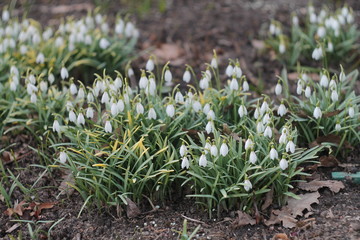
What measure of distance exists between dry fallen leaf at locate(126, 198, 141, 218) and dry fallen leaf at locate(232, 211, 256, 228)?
0.72 meters

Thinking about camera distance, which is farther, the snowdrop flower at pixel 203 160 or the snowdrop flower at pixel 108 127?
the snowdrop flower at pixel 108 127

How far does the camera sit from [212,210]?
407 centimetres

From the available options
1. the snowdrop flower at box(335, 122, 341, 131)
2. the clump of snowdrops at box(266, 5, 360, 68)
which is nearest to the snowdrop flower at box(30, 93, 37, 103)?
the snowdrop flower at box(335, 122, 341, 131)

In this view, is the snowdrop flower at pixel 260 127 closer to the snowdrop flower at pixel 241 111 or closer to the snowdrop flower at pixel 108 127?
the snowdrop flower at pixel 241 111

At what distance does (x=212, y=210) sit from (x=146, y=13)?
3.86 metres

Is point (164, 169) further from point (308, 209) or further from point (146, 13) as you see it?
point (146, 13)

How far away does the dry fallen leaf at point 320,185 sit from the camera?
4.14 metres

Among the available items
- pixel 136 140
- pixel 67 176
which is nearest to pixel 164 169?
pixel 136 140

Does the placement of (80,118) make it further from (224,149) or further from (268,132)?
(268,132)

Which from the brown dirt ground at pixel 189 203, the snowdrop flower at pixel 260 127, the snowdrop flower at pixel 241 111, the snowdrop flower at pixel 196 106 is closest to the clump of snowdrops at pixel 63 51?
the brown dirt ground at pixel 189 203

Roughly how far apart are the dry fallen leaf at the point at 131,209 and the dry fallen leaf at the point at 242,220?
0.72 m

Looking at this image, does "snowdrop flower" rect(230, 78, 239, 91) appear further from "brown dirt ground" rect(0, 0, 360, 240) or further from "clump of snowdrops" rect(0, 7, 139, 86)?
"clump of snowdrops" rect(0, 7, 139, 86)

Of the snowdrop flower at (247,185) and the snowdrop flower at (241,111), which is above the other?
the snowdrop flower at (241,111)

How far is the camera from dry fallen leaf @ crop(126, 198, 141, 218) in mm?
4051
